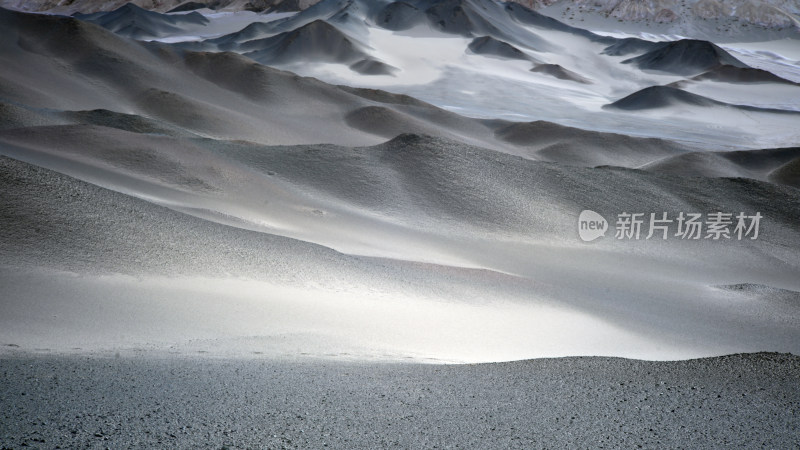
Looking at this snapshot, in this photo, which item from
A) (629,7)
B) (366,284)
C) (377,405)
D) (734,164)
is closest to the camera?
(377,405)

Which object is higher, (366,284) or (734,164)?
(734,164)

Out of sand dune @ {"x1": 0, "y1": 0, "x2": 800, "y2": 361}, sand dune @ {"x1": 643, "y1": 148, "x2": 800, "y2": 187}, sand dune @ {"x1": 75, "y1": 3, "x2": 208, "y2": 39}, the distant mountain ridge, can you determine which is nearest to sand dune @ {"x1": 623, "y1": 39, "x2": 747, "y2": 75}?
the distant mountain ridge

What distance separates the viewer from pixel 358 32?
54.9 metres

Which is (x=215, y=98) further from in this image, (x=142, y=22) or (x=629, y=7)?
(x=629, y=7)

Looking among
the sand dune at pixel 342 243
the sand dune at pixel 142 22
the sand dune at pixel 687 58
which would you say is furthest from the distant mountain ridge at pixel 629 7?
the sand dune at pixel 342 243

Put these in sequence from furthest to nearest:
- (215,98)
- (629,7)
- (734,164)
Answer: (629,7) → (215,98) → (734,164)

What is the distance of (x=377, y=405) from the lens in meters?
2.90

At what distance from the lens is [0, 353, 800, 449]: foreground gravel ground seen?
2439 mm

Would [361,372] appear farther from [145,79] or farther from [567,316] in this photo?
[145,79]

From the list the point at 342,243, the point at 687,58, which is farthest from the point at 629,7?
the point at 342,243

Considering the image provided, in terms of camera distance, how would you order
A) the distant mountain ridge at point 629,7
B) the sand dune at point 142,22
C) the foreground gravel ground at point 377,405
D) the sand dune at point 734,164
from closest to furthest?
the foreground gravel ground at point 377,405 → the sand dune at point 734,164 → the sand dune at point 142,22 → the distant mountain ridge at point 629,7

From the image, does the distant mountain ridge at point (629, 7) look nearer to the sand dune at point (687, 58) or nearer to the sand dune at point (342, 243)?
the sand dune at point (687, 58)

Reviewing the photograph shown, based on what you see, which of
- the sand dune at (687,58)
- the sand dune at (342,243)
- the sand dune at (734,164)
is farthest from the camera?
the sand dune at (687,58)

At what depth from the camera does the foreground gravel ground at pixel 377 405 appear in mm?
2439
